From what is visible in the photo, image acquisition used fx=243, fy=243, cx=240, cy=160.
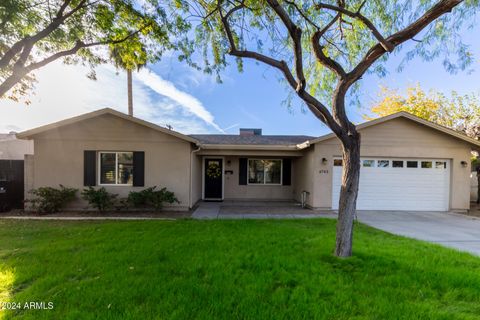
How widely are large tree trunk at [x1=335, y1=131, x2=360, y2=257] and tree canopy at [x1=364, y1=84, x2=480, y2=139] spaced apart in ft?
45.3

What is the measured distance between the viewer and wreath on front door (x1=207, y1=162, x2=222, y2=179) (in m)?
12.4

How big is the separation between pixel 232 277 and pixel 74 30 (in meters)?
8.72

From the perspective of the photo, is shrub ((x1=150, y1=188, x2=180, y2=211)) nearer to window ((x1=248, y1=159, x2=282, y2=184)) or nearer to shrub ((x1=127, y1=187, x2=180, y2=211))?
shrub ((x1=127, y1=187, x2=180, y2=211))

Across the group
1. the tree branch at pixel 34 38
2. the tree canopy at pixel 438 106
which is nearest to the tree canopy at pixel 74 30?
the tree branch at pixel 34 38

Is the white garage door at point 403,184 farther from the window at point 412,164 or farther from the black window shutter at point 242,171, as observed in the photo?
the black window shutter at point 242,171

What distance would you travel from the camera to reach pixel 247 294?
3082 millimetres

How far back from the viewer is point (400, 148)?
985 centimetres

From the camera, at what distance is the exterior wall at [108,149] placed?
30.0 feet

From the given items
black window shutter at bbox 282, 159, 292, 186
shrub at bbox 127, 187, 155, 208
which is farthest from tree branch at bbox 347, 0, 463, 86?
black window shutter at bbox 282, 159, 292, 186

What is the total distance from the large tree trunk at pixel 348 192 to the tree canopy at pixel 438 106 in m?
13.8

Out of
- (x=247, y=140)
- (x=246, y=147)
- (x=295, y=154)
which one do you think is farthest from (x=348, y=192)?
(x=247, y=140)

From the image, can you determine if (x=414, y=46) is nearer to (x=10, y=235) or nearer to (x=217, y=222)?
(x=217, y=222)

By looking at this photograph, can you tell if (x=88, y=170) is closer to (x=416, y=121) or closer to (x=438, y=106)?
(x=416, y=121)

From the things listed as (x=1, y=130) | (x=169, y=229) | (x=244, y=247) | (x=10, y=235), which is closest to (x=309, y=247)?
(x=244, y=247)
